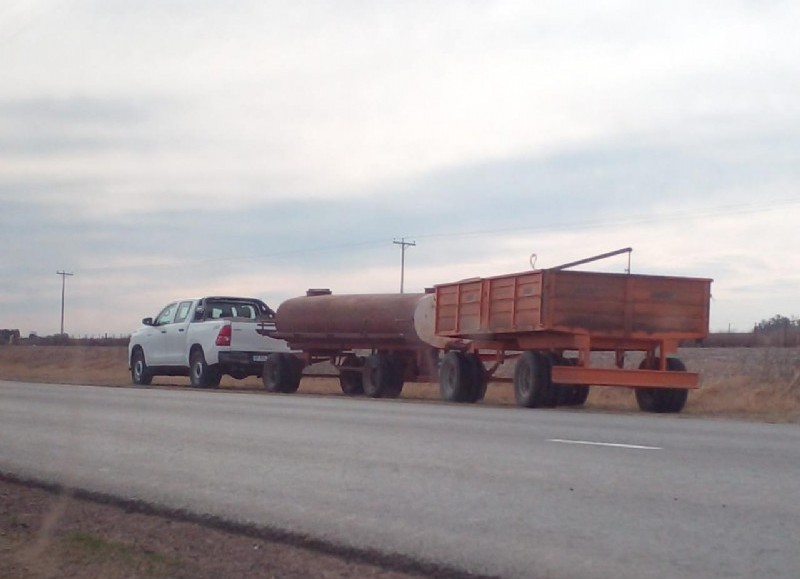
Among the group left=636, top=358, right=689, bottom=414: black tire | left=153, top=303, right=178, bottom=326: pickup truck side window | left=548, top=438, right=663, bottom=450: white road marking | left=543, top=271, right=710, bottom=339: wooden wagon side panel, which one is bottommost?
left=548, top=438, right=663, bottom=450: white road marking

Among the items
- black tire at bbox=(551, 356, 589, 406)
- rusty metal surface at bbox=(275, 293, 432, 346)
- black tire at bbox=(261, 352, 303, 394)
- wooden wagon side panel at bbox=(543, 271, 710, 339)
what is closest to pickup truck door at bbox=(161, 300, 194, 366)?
black tire at bbox=(261, 352, 303, 394)

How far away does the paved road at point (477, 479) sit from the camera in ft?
23.2

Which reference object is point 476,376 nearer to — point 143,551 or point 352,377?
point 352,377

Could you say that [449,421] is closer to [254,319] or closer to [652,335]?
[652,335]

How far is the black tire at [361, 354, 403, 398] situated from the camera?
2514 centimetres

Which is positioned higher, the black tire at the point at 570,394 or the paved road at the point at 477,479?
the black tire at the point at 570,394

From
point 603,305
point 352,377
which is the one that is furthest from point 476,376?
point 352,377

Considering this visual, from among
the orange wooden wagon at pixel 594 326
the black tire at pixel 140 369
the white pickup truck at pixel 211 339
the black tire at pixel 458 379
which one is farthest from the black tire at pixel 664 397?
the black tire at pixel 140 369

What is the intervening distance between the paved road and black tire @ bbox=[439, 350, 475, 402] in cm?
529

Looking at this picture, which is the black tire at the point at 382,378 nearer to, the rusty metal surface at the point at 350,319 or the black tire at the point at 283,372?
the rusty metal surface at the point at 350,319

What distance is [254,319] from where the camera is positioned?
1102 inches

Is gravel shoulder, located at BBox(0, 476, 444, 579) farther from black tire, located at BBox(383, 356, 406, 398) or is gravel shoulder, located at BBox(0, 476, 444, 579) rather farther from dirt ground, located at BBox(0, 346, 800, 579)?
black tire, located at BBox(383, 356, 406, 398)

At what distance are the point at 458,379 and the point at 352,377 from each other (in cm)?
575

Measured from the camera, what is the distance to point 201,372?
90.1ft
